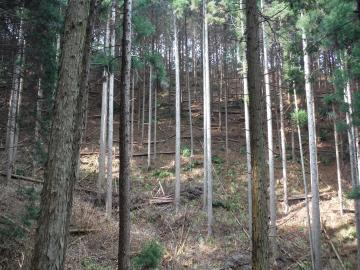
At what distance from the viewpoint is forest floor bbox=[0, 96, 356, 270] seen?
34.2ft

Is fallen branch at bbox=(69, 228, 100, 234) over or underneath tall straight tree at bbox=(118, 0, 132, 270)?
underneath

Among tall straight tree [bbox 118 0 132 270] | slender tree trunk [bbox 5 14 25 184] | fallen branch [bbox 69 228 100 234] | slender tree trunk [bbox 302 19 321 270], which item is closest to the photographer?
tall straight tree [bbox 118 0 132 270]

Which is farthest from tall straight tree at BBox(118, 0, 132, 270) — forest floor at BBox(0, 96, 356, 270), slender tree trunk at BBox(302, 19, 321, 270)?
slender tree trunk at BBox(302, 19, 321, 270)

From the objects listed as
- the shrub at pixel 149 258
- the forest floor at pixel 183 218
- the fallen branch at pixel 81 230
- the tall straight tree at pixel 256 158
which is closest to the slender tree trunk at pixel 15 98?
the forest floor at pixel 183 218

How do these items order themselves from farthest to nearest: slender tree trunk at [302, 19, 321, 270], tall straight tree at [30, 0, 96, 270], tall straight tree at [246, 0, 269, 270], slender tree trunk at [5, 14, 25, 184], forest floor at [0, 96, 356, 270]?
slender tree trunk at [302, 19, 321, 270] < forest floor at [0, 96, 356, 270] < slender tree trunk at [5, 14, 25, 184] < tall straight tree at [246, 0, 269, 270] < tall straight tree at [30, 0, 96, 270]

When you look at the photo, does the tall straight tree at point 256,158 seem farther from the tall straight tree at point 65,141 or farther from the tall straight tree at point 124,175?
the tall straight tree at point 65,141

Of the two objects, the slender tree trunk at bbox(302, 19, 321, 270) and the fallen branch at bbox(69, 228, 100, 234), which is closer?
the fallen branch at bbox(69, 228, 100, 234)

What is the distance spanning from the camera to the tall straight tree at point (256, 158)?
5883mm

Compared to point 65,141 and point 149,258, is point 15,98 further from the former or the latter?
point 65,141

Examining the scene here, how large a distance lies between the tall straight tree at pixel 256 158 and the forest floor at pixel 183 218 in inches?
190

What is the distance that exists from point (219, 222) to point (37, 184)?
8.61 meters

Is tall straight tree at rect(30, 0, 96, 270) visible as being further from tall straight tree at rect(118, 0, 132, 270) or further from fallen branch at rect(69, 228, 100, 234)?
fallen branch at rect(69, 228, 100, 234)

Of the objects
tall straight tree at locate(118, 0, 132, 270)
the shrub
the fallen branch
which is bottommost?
the shrub

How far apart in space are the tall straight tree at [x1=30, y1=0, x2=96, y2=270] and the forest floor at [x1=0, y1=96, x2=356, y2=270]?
A: 4374 millimetres
